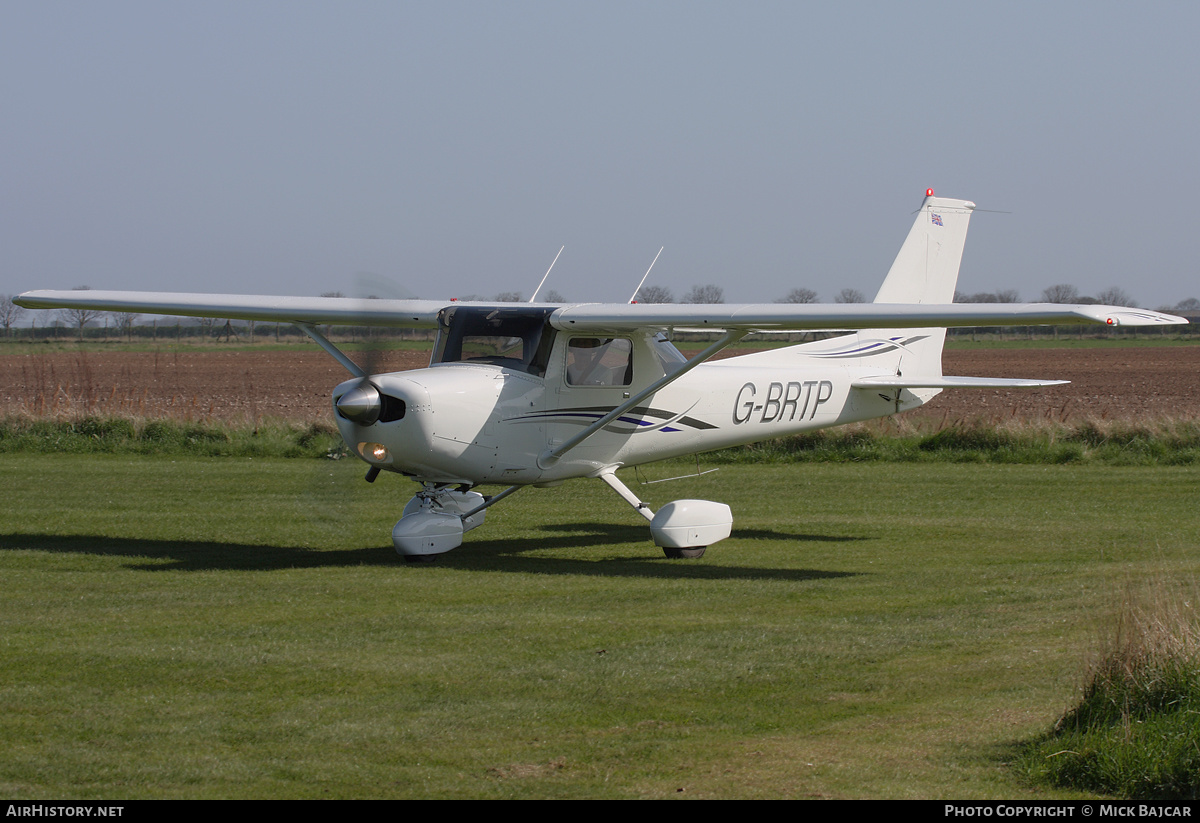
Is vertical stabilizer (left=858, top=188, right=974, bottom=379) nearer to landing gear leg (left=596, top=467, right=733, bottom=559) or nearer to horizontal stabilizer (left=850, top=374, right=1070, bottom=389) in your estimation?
horizontal stabilizer (left=850, top=374, right=1070, bottom=389)

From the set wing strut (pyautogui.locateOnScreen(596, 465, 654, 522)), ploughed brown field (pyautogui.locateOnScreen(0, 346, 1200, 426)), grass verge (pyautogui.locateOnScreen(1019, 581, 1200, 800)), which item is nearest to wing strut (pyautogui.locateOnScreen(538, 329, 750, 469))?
wing strut (pyautogui.locateOnScreen(596, 465, 654, 522))

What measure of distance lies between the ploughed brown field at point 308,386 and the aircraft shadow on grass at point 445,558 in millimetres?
1942

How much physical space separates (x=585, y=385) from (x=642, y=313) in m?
1.04

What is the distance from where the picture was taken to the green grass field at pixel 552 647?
16.0ft

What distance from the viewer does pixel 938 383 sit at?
503 inches

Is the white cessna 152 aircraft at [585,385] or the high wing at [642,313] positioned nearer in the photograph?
the high wing at [642,313]

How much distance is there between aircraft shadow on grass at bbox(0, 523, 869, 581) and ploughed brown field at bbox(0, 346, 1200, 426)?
1.94 meters

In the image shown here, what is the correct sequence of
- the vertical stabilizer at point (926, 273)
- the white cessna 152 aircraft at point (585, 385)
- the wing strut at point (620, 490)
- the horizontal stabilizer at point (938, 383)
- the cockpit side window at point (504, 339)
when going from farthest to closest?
the vertical stabilizer at point (926, 273) < the horizontal stabilizer at point (938, 383) < the wing strut at point (620, 490) < the cockpit side window at point (504, 339) < the white cessna 152 aircraft at point (585, 385)

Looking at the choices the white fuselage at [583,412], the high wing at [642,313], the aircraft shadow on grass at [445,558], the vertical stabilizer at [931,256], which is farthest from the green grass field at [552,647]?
the vertical stabilizer at [931,256]

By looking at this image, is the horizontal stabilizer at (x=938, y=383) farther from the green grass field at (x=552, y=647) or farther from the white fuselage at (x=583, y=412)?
the green grass field at (x=552, y=647)

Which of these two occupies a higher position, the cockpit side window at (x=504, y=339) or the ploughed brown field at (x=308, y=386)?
the ploughed brown field at (x=308, y=386)

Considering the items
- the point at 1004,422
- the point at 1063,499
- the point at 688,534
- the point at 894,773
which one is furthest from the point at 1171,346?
the point at 894,773

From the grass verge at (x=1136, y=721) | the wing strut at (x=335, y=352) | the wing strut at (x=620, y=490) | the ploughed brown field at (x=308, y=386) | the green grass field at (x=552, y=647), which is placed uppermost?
the ploughed brown field at (x=308, y=386)

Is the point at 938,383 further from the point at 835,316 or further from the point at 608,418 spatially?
the point at 608,418
